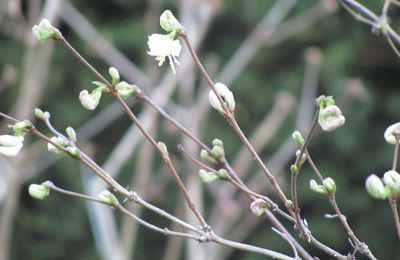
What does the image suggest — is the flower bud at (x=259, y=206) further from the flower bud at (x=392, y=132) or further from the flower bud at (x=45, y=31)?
the flower bud at (x=45, y=31)

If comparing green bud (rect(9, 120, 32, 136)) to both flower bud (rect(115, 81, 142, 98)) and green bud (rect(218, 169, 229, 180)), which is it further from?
green bud (rect(218, 169, 229, 180))

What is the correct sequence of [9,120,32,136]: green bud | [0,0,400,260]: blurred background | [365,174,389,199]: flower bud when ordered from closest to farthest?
[365,174,389,199]: flower bud, [9,120,32,136]: green bud, [0,0,400,260]: blurred background

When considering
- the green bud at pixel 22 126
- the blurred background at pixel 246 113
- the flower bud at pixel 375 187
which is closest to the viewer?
the flower bud at pixel 375 187

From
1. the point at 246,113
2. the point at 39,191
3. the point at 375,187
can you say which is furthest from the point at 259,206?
the point at 246,113

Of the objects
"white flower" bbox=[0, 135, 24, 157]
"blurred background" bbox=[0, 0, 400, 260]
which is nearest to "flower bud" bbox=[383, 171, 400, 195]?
"white flower" bbox=[0, 135, 24, 157]

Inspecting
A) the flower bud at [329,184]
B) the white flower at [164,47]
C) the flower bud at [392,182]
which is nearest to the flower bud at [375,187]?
the flower bud at [392,182]

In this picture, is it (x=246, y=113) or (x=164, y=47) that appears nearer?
(x=164, y=47)

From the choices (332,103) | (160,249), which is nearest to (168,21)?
(332,103)

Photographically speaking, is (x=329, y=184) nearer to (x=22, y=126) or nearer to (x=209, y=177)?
(x=209, y=177)

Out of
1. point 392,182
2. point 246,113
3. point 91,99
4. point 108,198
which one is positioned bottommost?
point 246,113

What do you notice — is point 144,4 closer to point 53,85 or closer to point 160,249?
point 53,85
